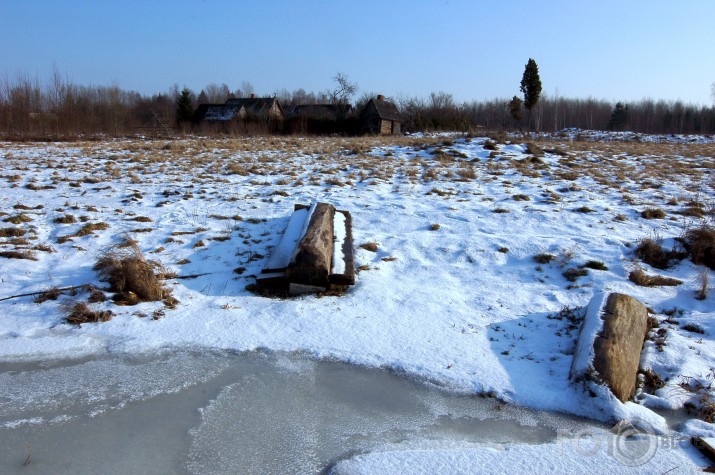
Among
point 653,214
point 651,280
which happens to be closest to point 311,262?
point 651,280

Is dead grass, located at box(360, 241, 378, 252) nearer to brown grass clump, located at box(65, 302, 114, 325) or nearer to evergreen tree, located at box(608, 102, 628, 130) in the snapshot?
brown grass clump, located at box(65, 302, 114, 325)

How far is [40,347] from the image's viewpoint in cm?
441

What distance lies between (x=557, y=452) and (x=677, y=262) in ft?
15.0

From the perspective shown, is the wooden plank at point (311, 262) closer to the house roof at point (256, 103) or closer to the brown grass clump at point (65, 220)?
the brown grass clump at point (65, 220)

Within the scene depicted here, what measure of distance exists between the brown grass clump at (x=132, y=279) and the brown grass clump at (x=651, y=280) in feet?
18.3

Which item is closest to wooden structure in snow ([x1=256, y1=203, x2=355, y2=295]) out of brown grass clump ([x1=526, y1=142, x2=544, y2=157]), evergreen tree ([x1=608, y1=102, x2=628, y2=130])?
brown grass clump ([x1=526, y1=142, x2=544, y2=157])

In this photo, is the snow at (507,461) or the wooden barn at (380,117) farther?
the wooden barn at (380,117)

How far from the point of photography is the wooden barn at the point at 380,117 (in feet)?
124

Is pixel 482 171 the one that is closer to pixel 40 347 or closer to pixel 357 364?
pixel 357 364

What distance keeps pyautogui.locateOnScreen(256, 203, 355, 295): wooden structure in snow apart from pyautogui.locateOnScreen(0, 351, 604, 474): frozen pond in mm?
1269

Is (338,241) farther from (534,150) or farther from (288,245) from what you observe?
(534,150)

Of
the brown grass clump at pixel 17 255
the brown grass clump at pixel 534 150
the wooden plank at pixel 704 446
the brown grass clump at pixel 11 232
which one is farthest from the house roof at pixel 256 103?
the wooden plank at pixel 704 446

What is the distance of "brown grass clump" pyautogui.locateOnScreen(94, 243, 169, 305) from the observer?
5.32 meters
